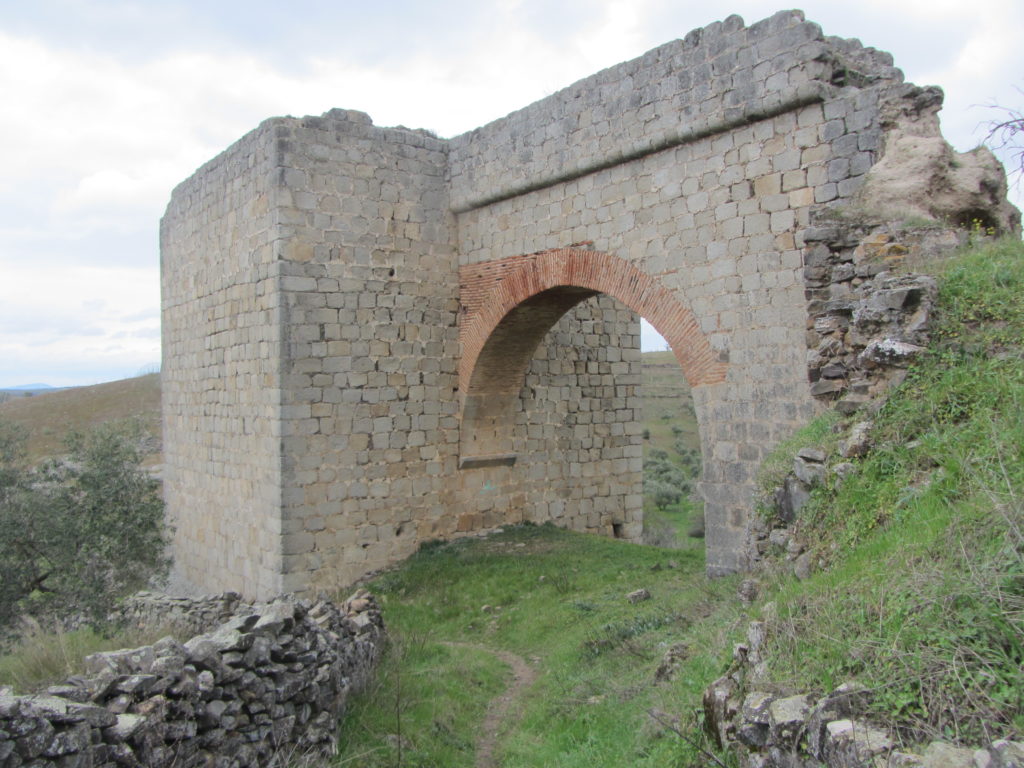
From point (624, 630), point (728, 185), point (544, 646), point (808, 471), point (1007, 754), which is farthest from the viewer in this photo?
point (728, 185)

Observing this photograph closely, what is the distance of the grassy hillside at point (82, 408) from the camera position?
30.2 m

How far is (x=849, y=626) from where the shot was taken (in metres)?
3.15

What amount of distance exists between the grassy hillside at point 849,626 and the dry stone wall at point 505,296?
1240 millimetres

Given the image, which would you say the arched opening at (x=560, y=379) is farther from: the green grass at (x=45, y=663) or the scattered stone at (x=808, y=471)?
the green grass at (x=45, y=663)

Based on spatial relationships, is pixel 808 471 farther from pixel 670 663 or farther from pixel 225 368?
pixel 225 368

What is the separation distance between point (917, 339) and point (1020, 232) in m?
2.67

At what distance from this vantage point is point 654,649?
19.5ft

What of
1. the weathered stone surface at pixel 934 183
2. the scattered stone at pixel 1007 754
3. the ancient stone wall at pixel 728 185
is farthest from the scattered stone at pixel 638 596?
the scattered stone at pixel 1007 754

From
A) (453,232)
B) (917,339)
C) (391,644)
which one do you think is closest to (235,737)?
(391,644)

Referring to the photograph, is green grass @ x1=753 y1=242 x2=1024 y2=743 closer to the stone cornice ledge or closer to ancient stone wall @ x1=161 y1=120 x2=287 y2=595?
the stone cornice ledge

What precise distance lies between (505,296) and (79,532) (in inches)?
230

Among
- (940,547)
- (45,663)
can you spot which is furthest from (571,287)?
(940,547)

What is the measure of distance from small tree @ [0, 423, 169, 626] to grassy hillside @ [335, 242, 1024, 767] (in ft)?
14.5

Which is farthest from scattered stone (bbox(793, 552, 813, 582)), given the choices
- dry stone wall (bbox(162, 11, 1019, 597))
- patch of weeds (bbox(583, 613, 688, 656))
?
patch of weeds (bbox(583, 613, 688, 656))
